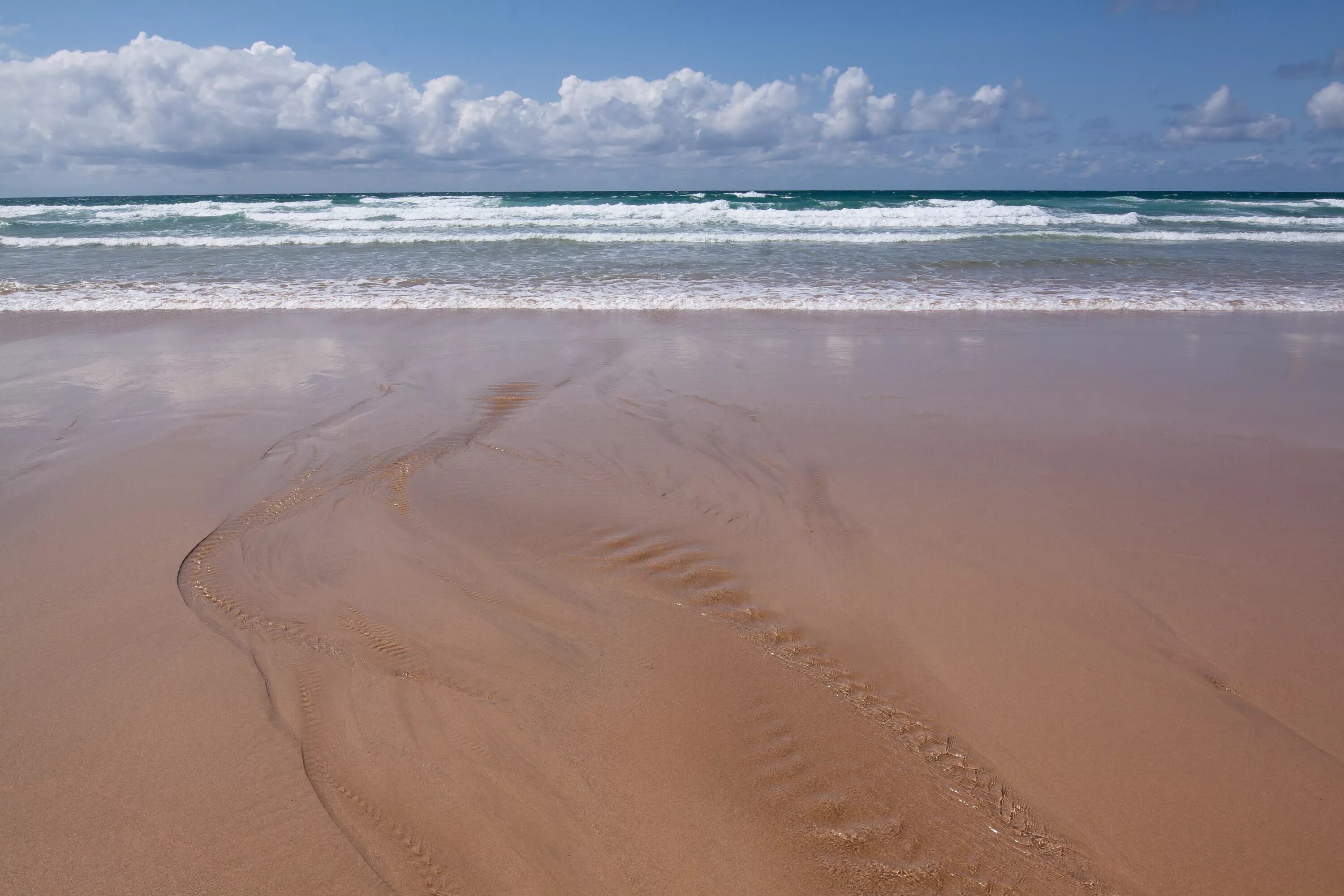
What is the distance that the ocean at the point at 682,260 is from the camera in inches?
412

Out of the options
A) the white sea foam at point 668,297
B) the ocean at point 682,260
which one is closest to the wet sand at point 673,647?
the white sea foam at point 668,297

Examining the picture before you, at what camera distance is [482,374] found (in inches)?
253

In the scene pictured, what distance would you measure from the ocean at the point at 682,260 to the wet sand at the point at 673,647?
17.7 feet

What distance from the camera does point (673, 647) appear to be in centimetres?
266

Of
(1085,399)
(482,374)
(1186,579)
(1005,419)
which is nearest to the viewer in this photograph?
(1186,579)

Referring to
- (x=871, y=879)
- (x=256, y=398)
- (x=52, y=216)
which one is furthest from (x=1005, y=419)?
(x=52, y=216)

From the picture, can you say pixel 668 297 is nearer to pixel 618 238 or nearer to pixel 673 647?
pixel 673 647

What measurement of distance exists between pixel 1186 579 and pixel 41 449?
6840 millimetres

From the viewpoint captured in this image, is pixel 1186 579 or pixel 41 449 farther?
pixel 41 449

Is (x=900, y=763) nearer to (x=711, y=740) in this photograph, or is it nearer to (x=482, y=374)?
(x=711, y=740)

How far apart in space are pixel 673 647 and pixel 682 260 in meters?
13.1

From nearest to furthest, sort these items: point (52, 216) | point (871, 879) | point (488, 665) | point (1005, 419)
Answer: point (871, 879) < point (488, 665) < point (1005, 419) < point (52, 216)

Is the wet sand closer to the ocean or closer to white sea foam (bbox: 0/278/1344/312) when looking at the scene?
white sea foam (bbox: 0/278/1344/312)

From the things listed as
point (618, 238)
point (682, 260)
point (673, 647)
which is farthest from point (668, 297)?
point (618, 238)
